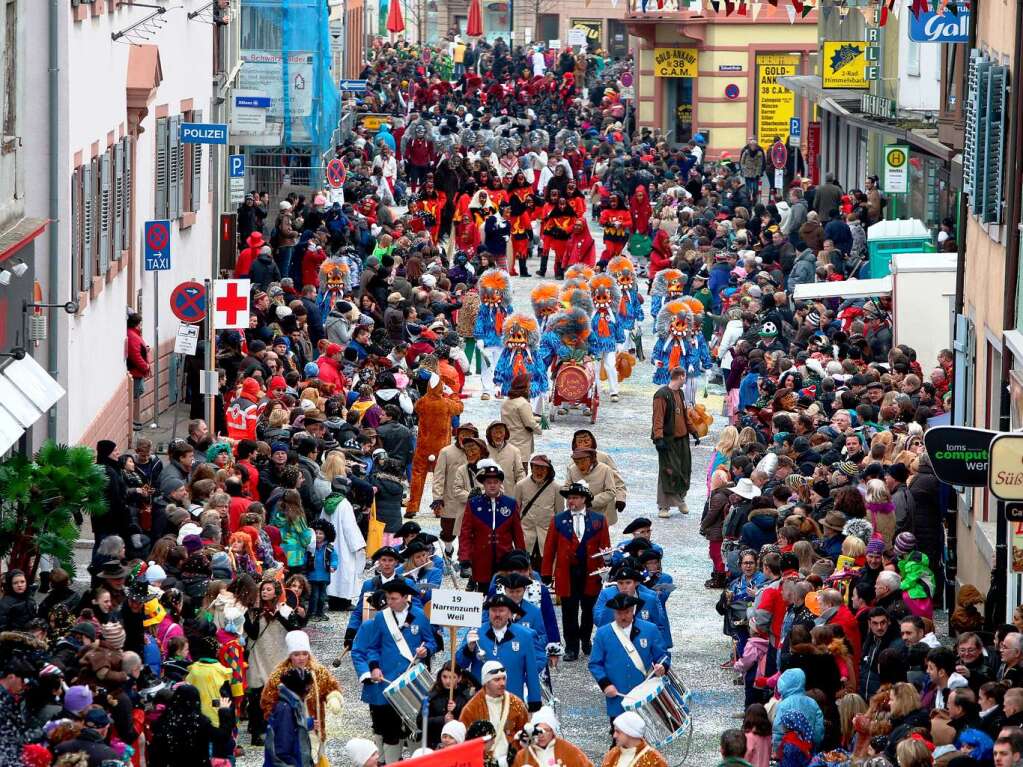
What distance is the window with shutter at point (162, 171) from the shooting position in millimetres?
27766

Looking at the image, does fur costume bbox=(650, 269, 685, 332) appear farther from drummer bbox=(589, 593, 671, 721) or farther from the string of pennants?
drummer bbox=(589, 593, 671, 721)

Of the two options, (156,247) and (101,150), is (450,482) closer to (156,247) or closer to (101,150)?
(156,247)

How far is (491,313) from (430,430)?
5.82 meters

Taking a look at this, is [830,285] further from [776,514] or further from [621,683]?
[621,683]

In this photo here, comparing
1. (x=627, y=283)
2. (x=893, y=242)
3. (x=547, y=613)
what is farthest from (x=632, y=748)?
(x=893, y=242)

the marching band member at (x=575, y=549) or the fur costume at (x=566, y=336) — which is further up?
the fur costume at (x=566, y=336)

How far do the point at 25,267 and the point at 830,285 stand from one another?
40.6 ft

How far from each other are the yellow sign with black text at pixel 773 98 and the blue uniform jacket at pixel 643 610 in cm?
3911

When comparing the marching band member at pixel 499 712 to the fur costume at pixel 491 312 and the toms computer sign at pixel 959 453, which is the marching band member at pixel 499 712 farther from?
the fur costume at pixel 491 312

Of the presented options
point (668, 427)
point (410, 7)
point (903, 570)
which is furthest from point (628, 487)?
point (410, 7)

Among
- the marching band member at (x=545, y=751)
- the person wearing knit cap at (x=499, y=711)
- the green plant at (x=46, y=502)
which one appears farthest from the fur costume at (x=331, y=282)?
the marching band member at (x=545, y=751)

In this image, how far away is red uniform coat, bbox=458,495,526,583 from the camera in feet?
60.0

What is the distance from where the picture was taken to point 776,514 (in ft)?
58.9

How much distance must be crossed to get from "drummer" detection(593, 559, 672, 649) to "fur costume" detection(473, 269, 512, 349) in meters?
12.1
